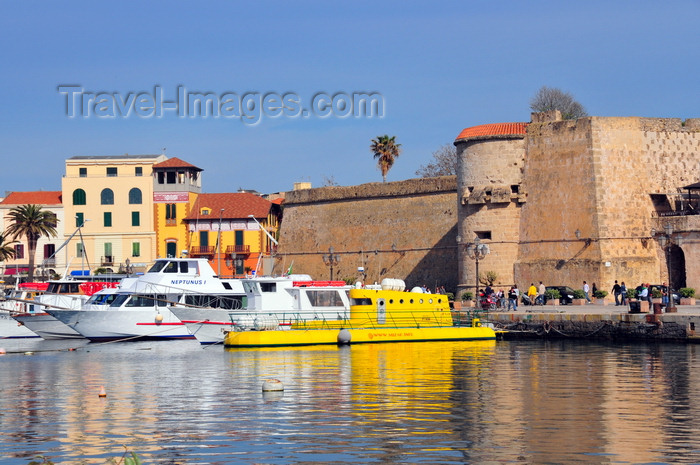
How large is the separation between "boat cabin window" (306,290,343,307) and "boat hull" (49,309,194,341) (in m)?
4.54

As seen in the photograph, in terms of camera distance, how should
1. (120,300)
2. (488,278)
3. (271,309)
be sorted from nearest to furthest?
(271,309), (120,300), (488,278)

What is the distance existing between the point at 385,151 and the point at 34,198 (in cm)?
2487

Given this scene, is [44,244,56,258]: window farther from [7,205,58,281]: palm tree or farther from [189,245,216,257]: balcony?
[189,245,216,257]: balcony

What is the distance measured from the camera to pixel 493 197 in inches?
1937

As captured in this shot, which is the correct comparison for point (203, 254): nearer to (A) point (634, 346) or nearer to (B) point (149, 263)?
(B) point (149, 263)

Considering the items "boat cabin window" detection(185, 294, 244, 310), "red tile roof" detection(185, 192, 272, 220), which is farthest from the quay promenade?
"red tile roof" detection(185, 192, 272, 220)

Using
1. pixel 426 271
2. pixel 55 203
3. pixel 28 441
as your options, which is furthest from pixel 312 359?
pixel 55 203

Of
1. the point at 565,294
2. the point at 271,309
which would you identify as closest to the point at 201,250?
the point at 565,294

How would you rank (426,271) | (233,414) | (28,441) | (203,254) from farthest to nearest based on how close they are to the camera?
(203,254) < (426,271) < (233,414) < (28,441)

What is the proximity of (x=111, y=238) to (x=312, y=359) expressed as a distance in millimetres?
45660

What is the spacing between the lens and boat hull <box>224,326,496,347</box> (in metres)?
33.0

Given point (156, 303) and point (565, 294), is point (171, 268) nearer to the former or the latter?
point (156, 303)

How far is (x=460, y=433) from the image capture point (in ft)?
55.7

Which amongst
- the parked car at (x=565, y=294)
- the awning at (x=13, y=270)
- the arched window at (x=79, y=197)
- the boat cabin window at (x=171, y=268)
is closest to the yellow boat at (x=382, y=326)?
the boat cabin window at (x=171, y=268)
